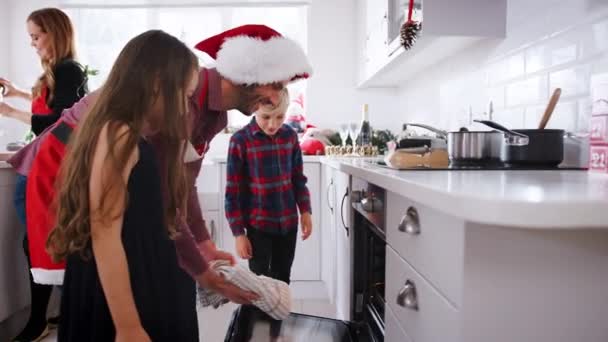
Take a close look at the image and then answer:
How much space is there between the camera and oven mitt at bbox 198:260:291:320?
0.98 m

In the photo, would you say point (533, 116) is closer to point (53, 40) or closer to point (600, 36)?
point (600, 36)

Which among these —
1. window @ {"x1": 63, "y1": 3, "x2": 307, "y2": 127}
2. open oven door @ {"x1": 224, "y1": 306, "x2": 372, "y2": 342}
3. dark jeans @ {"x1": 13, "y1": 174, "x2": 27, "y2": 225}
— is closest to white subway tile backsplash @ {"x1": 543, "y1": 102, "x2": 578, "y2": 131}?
open oven door @ {"x1": 224, "y1": 306, "x2": 372, "y2": 342}

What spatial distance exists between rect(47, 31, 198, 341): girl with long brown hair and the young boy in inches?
33.3

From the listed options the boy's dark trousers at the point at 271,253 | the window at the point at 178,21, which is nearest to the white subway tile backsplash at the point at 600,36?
the boy's dark trousers at the point at 271,253

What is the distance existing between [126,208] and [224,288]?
0.34 metres

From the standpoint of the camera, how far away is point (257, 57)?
1202 millimetres

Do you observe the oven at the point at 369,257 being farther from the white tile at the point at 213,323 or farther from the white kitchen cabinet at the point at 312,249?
the white kitchen cabinet at the point at 312,249

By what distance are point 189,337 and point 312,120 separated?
2.45m

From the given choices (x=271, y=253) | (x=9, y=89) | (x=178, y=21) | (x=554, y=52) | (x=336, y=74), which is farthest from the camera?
(x=178, y=21)

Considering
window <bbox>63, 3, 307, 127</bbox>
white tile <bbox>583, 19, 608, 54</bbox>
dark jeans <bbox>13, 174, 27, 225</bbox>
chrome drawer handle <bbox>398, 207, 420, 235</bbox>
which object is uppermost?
window <bbox>63, 3, 307, 127</bbox>

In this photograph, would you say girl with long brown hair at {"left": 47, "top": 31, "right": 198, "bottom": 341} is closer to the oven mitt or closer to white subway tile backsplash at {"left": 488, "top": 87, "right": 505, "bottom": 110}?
the oven mitt

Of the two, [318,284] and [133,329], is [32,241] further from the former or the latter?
[318,284]

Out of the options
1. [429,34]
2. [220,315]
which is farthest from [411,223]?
[220,315]

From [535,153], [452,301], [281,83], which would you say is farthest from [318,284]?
[452,301]
